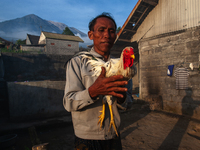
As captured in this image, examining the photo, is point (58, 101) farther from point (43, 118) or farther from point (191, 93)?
point (191, 93)

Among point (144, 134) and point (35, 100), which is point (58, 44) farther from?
point (144, 134)

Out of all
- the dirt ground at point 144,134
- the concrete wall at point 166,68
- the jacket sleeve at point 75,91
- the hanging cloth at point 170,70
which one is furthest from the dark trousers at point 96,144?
the hanging cloth at point 170,70

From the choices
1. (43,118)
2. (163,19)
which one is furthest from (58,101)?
(163,19)

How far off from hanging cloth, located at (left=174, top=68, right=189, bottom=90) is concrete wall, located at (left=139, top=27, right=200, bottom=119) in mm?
157

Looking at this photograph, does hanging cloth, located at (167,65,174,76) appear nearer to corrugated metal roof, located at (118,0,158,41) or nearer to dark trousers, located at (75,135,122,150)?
corrugated metal roof, located at (118,0,158,41)

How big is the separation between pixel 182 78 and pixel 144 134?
11.4ft

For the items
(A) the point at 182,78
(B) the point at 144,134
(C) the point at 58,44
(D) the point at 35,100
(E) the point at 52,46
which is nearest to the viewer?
(B) the point at 144,134

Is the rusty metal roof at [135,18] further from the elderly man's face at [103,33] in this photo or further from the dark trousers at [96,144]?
the dark trousers at [96,144]

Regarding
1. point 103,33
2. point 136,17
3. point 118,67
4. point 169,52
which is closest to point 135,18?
point 136,17

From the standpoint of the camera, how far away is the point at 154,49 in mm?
7594

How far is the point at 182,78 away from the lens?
6.21 metres

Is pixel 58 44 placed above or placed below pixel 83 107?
above

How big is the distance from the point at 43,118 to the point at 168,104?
6617 millimetres

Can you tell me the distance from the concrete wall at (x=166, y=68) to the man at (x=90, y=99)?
20.3ft
